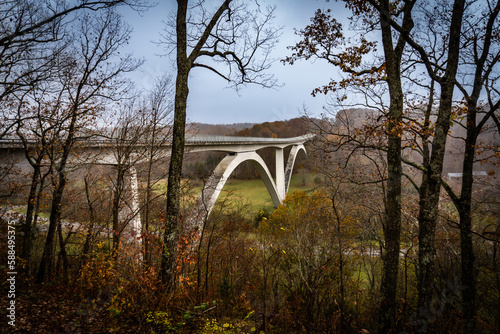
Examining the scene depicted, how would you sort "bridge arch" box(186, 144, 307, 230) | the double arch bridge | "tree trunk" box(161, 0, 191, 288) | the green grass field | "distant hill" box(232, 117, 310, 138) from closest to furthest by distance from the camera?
"tree trunk" box(161, 0, 191, 288) → the double arch bridge → "bridge arch" box(186, 144, 307, 230) → the green grass field → "distant hill" box(232, 117, 310, 138)

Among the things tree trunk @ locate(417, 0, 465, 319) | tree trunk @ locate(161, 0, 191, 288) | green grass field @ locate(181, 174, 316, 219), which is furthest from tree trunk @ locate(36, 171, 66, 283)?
green grass field @ locate(181, 174, 316, 219)

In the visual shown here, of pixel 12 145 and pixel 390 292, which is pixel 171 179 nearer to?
pixel 390 292

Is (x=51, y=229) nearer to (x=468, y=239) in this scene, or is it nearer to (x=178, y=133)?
(x=178, y=133)

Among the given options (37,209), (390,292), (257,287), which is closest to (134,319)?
(390,292)

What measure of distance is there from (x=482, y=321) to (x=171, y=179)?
348 inches

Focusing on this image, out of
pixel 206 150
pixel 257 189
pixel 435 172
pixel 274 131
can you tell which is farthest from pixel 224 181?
pixel 274 131

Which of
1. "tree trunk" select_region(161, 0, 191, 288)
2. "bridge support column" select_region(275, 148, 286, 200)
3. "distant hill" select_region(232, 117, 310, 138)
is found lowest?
"bridge support column" select_region(275, 148, 286, 200)

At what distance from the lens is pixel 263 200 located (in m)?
32.9

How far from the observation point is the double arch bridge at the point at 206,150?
8852 mm

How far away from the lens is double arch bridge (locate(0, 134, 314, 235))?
885 centimetres

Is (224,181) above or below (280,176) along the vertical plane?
above

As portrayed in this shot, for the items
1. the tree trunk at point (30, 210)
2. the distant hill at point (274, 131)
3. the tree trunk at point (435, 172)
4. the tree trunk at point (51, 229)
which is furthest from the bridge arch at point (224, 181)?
the distant hill at point (274, 131)

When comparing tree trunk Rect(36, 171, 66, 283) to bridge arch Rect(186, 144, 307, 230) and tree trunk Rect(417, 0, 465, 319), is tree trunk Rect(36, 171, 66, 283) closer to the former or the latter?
bridge arch Rect(186, 144, 307, 230)

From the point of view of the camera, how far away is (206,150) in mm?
16078
